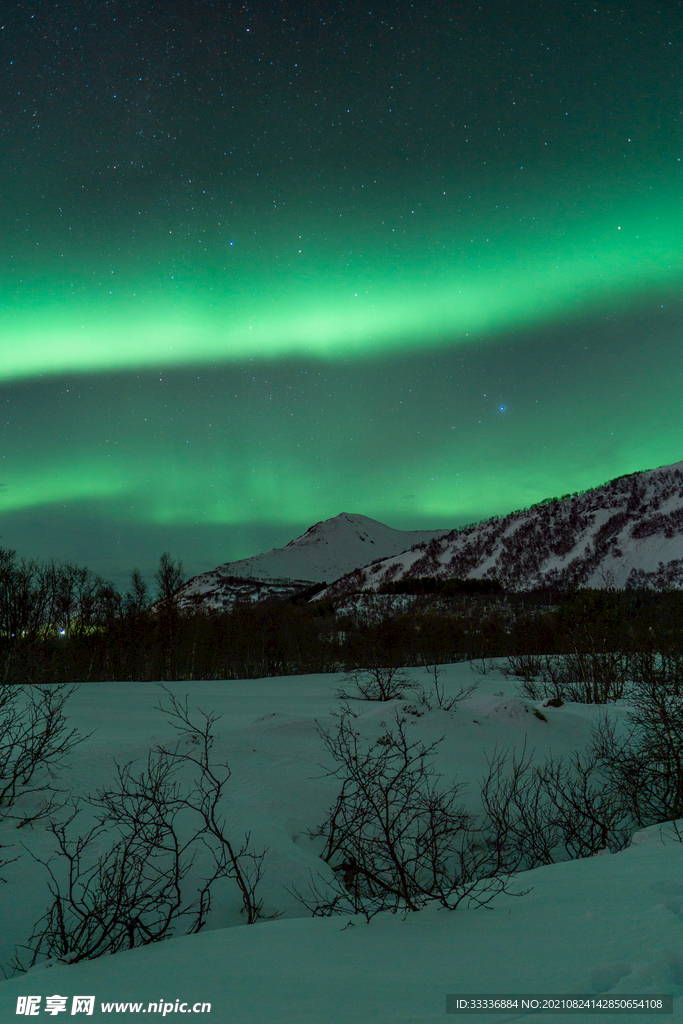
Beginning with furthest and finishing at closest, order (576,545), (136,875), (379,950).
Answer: (576,545)
(136,875)
(379,950)

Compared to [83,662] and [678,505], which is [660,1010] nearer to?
[83,662]

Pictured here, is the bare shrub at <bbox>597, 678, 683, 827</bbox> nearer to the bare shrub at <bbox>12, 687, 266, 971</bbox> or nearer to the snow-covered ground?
the snow-covered ground

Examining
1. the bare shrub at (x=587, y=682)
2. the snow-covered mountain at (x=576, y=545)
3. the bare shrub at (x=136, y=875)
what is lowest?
the bare shrub at (x=587, y=682)

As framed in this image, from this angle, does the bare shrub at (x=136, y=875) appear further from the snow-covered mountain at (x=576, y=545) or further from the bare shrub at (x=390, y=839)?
the snow-covered mountain at (x=576, y=545)

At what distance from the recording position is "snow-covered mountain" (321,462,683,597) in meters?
67.2

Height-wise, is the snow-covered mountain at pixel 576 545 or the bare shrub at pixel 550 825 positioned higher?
the snow-covered mountain at pixel 576 545

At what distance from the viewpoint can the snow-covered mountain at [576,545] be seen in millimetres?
67206

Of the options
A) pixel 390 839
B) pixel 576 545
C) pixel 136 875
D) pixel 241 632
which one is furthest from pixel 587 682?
pixel 576 545

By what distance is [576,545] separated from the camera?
253 ft

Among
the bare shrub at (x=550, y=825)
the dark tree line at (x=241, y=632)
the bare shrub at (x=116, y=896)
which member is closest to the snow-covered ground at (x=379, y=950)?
the bare shrub at (x=116, y=896)

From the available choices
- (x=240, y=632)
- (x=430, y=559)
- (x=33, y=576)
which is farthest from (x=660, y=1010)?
(x=430, y=559)

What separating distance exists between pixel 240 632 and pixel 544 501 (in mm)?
67584

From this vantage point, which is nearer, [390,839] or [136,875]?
[136,875]

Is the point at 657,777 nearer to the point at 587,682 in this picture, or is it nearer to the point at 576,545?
the point at 587,682
